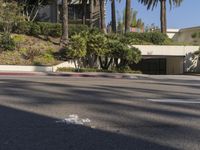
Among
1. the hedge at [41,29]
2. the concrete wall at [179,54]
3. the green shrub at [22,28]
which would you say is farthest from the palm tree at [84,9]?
the green shrub at [22,28]

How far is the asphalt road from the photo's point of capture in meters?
7.32

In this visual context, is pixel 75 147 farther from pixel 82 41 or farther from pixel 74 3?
pixel 74 3

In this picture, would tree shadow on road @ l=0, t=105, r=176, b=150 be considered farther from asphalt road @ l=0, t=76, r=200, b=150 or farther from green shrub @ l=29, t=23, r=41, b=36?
green shrub @ l=29, t=23, r=41, b=36

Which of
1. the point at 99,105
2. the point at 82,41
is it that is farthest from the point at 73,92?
the point at 82,41

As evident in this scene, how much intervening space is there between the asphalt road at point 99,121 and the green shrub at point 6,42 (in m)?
20.8

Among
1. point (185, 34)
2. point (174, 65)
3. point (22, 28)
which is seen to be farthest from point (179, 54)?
point (185, 34)

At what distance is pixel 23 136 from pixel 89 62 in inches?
1104

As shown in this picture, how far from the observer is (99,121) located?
29.7 feet

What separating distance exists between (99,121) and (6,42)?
84.4 feet

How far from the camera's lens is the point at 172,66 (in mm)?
44281

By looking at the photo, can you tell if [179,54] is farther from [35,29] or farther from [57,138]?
[57,138]

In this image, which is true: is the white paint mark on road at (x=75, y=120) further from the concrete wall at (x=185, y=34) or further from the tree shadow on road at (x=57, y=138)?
the concrete wall at (x=185, y=34)

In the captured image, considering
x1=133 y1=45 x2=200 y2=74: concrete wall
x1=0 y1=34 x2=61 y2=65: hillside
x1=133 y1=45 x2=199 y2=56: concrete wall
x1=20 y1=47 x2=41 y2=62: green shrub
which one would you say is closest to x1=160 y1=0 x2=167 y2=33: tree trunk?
x1=133 y1=45 x2=200 y2=74: concrete wall

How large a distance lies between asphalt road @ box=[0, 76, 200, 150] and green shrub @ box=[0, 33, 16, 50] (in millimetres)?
20821
